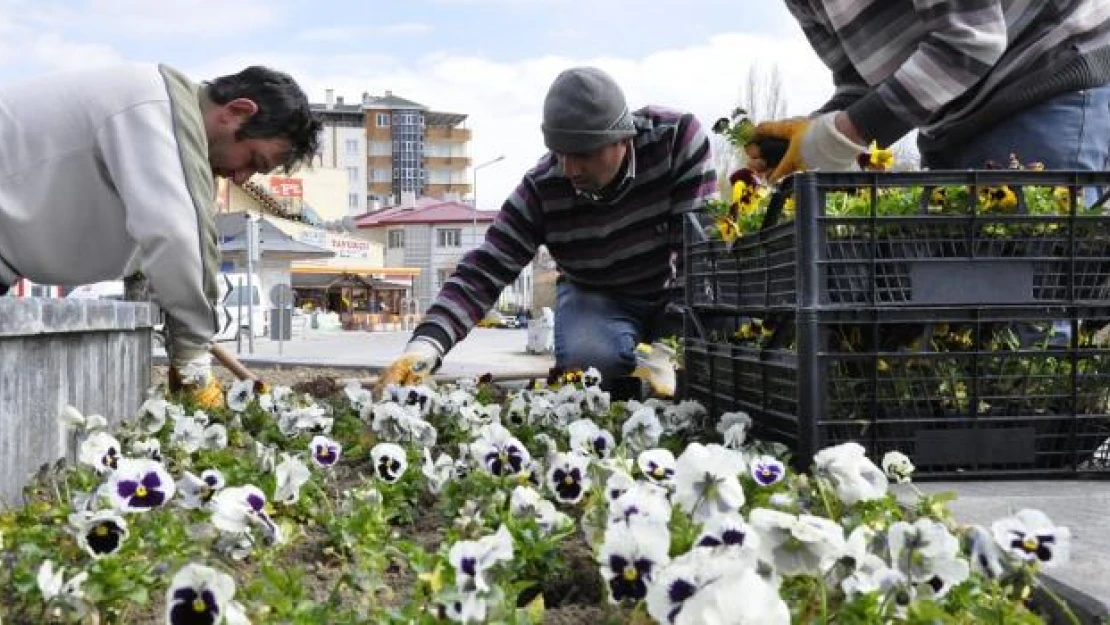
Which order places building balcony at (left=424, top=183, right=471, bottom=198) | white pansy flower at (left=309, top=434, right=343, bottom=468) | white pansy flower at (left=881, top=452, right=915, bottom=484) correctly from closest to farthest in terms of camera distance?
white pansy flower at (left=881, top=452, right=915, bottom=484) < white pansy flower at (left=309, top=434, right=343, bottom=468) < building balcony at (left=424, top=183, right=471, bottom=198)

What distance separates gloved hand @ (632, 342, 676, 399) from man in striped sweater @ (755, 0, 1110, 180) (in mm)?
1891

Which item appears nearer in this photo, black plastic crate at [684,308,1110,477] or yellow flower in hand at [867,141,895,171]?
black plastic crate at [684,308,1110,477]

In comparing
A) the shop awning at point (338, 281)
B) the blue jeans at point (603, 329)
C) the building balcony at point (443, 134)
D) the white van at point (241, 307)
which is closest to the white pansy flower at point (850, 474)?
the blue jeans at point (603, 329)

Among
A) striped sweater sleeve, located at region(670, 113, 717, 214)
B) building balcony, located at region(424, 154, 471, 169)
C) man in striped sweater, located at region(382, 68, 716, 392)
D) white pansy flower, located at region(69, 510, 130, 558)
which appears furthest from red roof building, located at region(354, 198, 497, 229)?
white pansy flower, located at region(69, 510, 130, 558)

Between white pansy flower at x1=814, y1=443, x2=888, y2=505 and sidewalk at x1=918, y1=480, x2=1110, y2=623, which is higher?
white pansy flower at x1=814, y1=443, x2=888, y2=505

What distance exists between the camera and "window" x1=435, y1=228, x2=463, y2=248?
255ft

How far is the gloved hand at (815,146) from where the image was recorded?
128 inches

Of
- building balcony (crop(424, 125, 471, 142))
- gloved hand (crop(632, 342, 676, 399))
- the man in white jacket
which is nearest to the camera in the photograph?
the man in white jacket

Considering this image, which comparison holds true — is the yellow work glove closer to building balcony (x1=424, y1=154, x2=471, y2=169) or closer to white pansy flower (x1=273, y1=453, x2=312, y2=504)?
white pansy flower (x1=273, y1=453, x2=312, y2=504)

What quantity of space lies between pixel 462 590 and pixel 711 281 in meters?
2.25

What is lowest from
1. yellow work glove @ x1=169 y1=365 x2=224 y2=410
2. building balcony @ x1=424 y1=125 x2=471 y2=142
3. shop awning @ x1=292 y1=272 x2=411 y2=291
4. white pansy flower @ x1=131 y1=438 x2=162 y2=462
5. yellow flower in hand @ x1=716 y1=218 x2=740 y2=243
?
white pansy flower @ x1=131 y1=438 x2=162 y2=462

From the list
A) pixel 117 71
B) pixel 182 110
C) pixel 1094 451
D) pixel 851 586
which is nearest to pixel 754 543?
pixel 851 586

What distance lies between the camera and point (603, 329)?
214 inches

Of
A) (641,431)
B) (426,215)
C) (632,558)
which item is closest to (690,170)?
(641,431)
